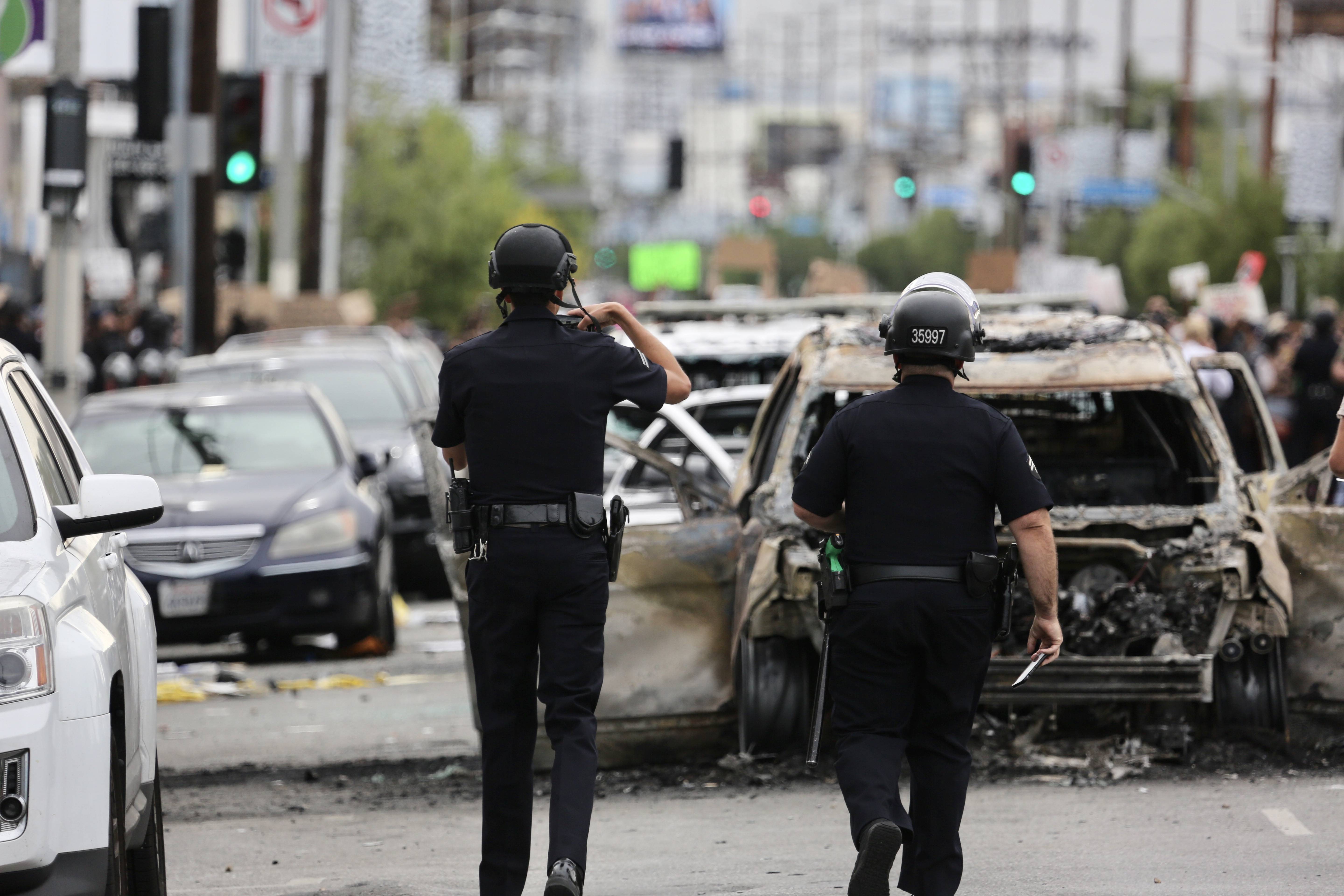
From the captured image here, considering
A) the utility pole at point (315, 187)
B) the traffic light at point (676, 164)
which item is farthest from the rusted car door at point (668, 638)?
the traffic light at point (676, 164)

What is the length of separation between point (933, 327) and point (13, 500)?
2357mm

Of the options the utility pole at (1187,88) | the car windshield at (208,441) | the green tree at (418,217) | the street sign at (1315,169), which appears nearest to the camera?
the car windshield at (208,441)

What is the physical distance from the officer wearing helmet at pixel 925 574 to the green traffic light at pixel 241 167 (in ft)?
53.4

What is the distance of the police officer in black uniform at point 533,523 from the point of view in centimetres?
588

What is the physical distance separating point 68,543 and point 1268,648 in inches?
190

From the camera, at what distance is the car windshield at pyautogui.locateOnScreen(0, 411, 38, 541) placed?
5.43 m

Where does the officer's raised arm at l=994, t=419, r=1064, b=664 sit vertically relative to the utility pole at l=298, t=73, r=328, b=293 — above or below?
below

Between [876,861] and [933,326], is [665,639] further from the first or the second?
[876,861]

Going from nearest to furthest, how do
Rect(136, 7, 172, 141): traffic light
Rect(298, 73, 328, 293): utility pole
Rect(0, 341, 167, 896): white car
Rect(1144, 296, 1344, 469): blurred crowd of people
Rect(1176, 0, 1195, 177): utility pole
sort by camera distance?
Rect(0, 341, 167, 896): white car → Rect(1144, 296, 1344, 469): blurred crowd of people → Rect(136, 7, 172, 141): traffic light → Rect(298, 73, 328, 293): utility pole → Rect(1176, 0, 1195, 177): utility pole

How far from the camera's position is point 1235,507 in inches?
341

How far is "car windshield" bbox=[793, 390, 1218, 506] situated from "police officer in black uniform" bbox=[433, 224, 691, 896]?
3.46m

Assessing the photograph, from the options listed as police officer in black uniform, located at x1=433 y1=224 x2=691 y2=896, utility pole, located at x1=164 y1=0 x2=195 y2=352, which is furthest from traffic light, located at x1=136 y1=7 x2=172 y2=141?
police officer in black uniform, located at x1=433 y1=224 x2=691 y2=896

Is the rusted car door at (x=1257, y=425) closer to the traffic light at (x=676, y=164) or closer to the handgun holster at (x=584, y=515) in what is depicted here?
the handgun holster at (x=584, y=515)

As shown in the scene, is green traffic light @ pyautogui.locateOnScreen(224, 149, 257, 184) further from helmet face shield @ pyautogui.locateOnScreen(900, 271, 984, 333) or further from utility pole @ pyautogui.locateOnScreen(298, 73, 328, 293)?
helmet face shield @ pyautogui.locateOnScreen(900, 271, 984, 333)
